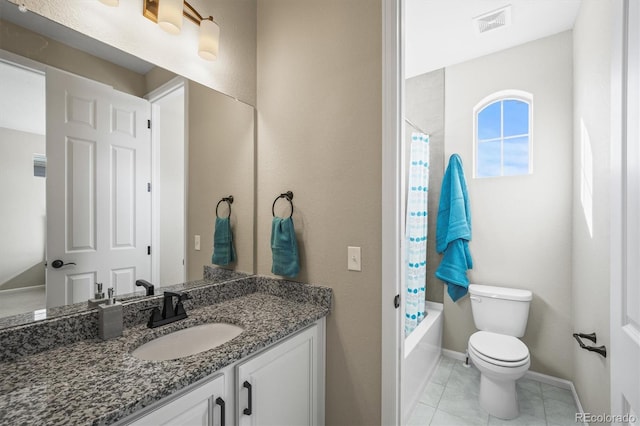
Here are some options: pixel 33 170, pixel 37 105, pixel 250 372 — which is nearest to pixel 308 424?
pixel 250 372

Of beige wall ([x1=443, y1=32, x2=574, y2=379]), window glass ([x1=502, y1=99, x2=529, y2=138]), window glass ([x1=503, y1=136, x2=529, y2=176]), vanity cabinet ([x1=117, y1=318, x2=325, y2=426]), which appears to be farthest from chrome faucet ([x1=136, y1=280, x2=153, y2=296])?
window glass ([x1=502, y1=99, x2=529, y2=138])

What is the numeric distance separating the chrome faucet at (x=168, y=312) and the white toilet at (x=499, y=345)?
1880 mm

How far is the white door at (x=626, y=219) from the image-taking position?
0.72 meters

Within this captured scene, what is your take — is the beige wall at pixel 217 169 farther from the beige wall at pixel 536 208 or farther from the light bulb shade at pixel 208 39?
the beige wall at pixel 536 208

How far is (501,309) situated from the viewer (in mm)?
2248

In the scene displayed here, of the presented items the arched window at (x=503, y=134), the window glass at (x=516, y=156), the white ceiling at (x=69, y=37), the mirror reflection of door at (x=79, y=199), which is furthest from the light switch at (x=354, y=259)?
the window glass at (x=516, y=156)

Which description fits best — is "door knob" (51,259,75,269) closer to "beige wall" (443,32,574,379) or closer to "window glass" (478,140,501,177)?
"beige wall" (443,32,574,379)

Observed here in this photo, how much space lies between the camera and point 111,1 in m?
1.06

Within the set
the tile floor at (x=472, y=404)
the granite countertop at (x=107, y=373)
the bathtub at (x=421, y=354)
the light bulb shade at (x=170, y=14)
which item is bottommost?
the tile floor at (x=472, y=404)

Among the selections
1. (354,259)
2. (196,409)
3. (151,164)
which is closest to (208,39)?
(151,164)

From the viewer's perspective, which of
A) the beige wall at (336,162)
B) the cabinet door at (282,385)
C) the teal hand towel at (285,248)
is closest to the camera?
the cabinet door at (282,385)

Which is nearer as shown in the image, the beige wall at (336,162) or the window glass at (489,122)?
the beige wall at (336,162)

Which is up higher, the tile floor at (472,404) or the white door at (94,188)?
the white door at (94,188)

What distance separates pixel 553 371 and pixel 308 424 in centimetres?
211
